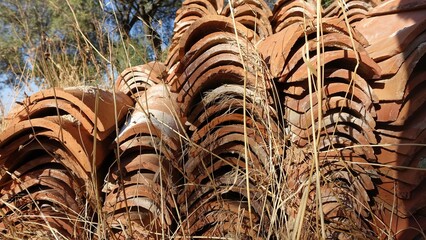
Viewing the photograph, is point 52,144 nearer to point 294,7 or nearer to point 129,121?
point 129,121

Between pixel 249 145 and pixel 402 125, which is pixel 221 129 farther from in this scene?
pixel 402 125

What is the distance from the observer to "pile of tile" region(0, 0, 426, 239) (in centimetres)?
145

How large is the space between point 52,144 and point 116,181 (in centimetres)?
31

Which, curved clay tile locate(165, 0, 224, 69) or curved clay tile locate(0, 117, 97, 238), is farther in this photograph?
curved clay tile locate(165, 0, 224, 69)

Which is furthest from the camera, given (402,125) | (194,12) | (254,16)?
(194,12)

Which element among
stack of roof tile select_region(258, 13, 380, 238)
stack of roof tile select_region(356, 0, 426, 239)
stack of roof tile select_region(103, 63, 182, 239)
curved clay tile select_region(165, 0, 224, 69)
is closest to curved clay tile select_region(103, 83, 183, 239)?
stack of roof tile select_region(103, 63, 182, 239)

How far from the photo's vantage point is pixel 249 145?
1.56 m

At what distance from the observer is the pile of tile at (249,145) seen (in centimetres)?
145

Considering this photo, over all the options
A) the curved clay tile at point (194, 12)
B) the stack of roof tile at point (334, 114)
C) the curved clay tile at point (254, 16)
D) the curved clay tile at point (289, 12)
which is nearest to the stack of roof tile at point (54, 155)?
the stack of roof tile at point (334, 114)

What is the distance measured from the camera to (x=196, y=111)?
1665 mm

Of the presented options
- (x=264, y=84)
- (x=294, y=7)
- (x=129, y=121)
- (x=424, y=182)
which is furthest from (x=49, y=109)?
(x=294, y=7)

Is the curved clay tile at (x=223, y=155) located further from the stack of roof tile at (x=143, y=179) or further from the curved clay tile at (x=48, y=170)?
the curved clay tile at (x=48, y=170)

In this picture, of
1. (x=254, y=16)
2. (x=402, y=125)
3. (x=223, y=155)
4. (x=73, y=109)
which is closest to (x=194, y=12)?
(x=254, y=16)

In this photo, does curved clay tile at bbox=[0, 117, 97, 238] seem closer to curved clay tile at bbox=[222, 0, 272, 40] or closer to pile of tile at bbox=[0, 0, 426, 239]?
pile of tile at bbox=[0, 0, 426, 239]
